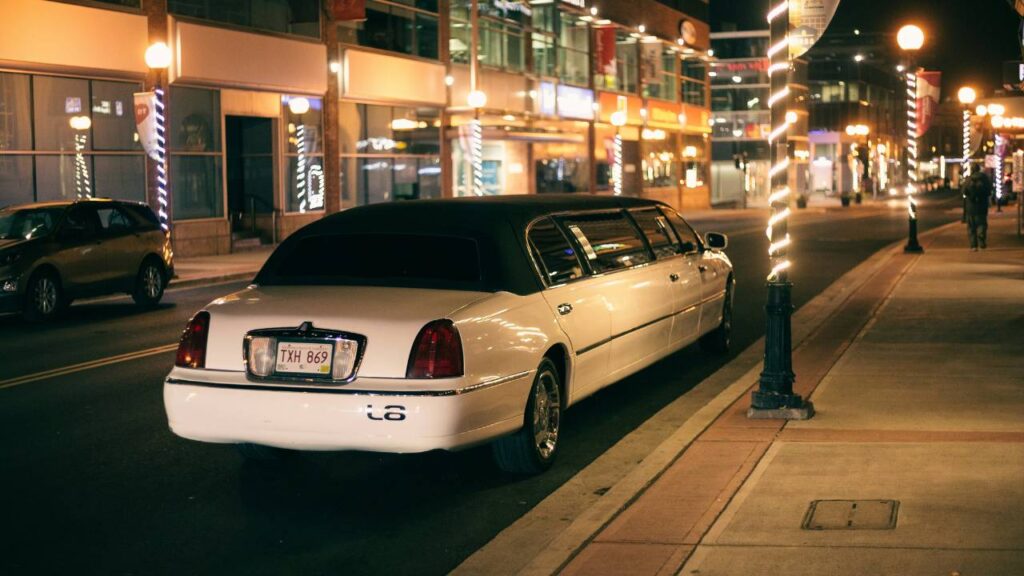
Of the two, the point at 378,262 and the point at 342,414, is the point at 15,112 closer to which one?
the point at 378,262

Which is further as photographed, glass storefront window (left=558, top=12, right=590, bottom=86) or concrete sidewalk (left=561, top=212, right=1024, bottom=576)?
glass storefront window (left=558, top=12, right=590, bottom=86)

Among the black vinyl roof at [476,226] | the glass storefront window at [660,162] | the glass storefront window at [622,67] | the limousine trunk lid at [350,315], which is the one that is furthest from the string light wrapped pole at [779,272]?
the glass storefront window at [660,162]

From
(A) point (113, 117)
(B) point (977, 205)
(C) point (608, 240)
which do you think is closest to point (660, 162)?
(B) point (977, 205)

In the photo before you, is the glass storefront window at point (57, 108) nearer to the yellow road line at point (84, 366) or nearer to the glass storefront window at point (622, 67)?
the yellow road line at point (84, 366)

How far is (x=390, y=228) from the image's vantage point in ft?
27.7

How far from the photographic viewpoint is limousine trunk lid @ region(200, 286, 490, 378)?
7152 millimetres

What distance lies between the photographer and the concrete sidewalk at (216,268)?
960 inches

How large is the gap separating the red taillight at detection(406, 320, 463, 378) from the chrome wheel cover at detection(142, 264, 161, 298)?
13.3 meters

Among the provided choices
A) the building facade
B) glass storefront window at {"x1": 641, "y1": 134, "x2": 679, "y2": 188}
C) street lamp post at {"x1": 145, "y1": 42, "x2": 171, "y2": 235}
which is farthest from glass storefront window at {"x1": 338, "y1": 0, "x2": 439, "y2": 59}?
glass storefront window at {"x1": 641, "y1": 134, "x2": 679, "y2": 188}

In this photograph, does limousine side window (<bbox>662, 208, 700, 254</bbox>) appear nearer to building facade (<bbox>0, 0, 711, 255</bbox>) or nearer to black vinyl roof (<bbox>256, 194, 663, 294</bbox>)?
black vinyl roof (<bbox>256, 194, 663, 294</bbox>)

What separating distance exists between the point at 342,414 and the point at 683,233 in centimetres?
573

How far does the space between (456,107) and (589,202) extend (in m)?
32.8

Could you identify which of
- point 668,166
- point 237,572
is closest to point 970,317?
point 237,572

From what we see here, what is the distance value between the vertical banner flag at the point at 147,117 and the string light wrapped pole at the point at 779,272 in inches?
693
